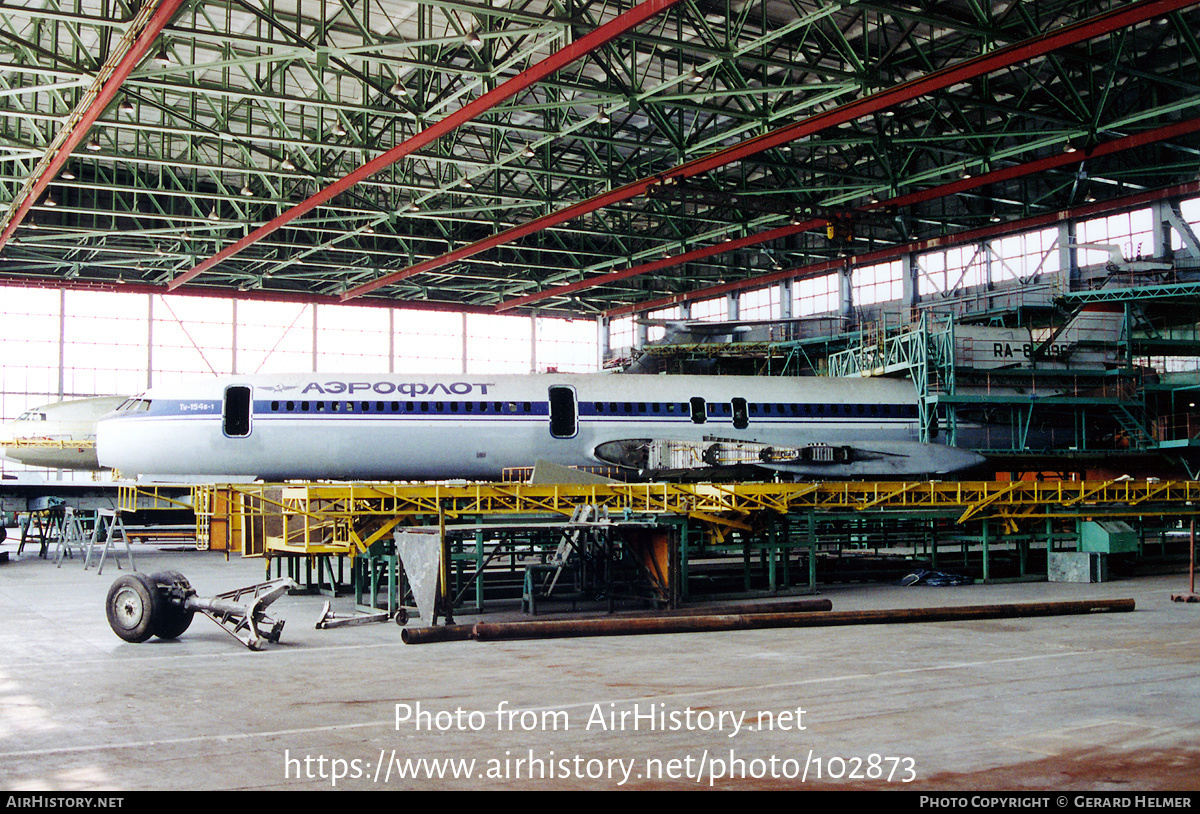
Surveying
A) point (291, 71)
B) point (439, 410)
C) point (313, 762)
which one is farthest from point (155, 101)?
point (313, 762)

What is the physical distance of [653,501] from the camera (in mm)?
21141

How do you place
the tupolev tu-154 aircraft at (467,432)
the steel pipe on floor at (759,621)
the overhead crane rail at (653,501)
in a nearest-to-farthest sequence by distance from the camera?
the steel pipe on floor at (759,621)
the overhead crane rail at (653,501)
the tupolev tu-154 aircraft at (467,432)

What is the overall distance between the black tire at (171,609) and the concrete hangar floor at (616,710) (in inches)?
14.5

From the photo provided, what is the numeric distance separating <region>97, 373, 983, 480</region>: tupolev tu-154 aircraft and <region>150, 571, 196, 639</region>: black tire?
1205cm

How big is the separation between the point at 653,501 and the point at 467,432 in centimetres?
929

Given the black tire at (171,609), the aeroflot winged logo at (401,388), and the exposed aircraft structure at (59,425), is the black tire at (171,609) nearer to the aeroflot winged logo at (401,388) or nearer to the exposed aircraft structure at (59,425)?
the aeroflot winged logo at (401,388)

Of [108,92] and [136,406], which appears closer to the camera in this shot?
[108,92]

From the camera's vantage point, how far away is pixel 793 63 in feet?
94.8

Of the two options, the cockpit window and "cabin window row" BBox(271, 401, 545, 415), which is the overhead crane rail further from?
the cockpit window

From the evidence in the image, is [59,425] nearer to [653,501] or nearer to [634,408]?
[634,408]

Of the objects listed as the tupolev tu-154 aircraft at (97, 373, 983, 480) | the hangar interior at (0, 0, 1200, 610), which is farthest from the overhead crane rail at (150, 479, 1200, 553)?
the tupolev tu-154 aircraft at (97, 373, 983, 480)

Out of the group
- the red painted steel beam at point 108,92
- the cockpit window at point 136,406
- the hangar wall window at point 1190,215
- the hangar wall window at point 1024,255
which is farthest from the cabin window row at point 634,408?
the hangar wall window at point 1024,255

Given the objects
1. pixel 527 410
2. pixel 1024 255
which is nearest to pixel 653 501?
pixel 527 410

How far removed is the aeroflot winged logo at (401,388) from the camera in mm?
28406
